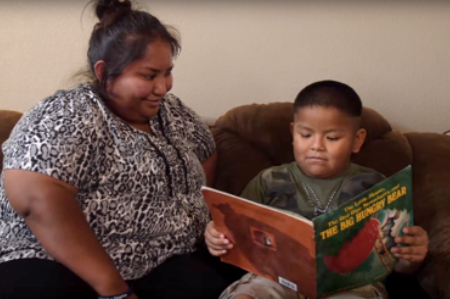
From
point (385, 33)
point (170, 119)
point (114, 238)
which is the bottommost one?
point (114, 238)

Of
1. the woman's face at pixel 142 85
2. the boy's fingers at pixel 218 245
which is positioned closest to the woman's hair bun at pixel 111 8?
the woman's face at pixel 142 85

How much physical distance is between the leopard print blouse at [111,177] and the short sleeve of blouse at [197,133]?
13 centimetres

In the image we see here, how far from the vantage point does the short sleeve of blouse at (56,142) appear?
3.86 ft

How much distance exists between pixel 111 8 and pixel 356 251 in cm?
95

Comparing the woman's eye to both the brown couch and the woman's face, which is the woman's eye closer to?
the woman's face

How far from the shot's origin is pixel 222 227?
1237mm

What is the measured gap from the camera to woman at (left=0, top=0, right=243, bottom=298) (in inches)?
46.4

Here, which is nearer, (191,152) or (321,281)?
(321,281)

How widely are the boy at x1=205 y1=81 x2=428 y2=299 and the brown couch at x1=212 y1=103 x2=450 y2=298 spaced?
0.73ft

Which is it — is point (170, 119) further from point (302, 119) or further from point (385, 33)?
point (385, 33)

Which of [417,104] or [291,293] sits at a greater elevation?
[417,104]

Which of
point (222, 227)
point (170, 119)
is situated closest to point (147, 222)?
point (222, 227)

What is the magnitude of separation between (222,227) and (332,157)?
392mm

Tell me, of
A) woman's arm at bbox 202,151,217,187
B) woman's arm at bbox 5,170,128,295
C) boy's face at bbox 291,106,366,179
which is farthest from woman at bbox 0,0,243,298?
boy's face at bbox 291,106,366,179
